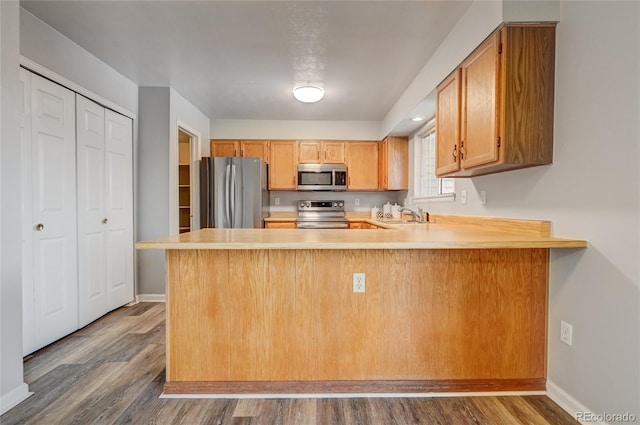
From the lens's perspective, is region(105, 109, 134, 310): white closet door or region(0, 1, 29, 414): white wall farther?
region(105, 109, 134, 310): white closet door

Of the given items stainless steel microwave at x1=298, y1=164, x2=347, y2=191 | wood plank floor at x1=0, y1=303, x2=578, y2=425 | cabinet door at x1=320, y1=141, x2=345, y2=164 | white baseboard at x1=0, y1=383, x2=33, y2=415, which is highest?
cabinet door at x1=320, y1=141, x2=345, y2=164

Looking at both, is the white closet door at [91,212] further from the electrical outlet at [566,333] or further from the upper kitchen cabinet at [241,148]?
the electrical outlet at [566,333]

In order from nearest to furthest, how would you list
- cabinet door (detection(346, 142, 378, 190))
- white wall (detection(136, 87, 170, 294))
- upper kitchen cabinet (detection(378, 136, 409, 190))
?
white wall (detection(136, 87, 170, 294)), upper kitchen cabinet (detection(378, 136, 409, 190)), cabinet door (detection(346, 142, 378, 190))

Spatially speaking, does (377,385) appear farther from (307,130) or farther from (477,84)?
(307,130)

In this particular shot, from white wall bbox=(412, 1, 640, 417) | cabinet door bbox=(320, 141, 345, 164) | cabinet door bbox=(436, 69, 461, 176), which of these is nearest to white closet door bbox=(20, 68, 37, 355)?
cabinet door bbox=(436, 69, 461, 176)

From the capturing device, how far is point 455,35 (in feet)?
7.79

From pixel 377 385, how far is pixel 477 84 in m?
1.89

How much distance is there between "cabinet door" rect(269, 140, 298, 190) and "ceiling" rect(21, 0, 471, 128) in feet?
4.06

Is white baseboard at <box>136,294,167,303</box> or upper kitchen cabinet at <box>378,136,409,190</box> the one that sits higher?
upper kitchen cabinet at <box>378,136,409,190</box>

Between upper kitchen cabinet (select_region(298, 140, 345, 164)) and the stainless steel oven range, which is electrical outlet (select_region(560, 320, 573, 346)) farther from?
upper kitchen cabinet (select_region(298, 140, 345, 164))

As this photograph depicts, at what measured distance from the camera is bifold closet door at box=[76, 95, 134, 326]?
2838 mm

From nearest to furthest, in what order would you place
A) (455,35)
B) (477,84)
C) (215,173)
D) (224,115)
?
(477,84)
(455,35)
(215,173)
(224,115)

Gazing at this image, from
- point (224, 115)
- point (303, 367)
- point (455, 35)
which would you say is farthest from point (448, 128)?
point (224, 115)

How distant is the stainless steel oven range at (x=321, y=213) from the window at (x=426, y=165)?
4.10 ft
